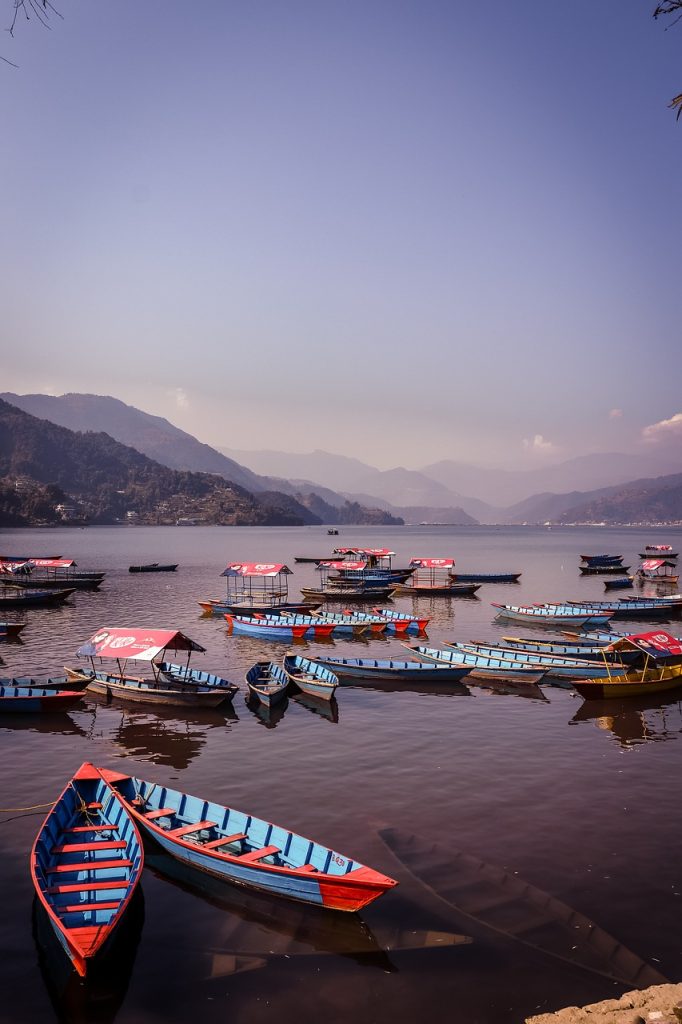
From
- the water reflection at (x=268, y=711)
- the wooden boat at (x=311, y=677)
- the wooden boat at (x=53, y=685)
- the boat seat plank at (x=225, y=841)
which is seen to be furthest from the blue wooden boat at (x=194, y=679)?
the boat seat plank at (x=225, y=841)

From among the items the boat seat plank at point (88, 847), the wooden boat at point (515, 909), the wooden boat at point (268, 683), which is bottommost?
the wooden boat at point (515, 909)

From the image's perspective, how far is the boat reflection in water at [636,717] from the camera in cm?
3074

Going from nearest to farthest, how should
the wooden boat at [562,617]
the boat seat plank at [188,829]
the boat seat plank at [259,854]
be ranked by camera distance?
the boat seat plank at [259,854] < the boat seat plank at [188,829] < the wooden boat at [562,617]

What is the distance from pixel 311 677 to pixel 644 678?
18.1 metres

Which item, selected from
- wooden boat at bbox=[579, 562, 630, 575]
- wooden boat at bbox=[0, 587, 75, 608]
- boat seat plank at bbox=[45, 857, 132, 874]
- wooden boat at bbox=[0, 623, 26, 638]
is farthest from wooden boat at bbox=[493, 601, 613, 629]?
wooden boat at bbox=[579, 562, 630, 575]

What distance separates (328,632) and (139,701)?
20.6 meters

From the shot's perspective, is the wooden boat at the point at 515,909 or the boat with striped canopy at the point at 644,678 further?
the boat with striped canopy at the point at 644,678

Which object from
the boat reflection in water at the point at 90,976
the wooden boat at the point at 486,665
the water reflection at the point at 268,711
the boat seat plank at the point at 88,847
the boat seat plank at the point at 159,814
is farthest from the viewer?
the wooden boat at the point at 486,665

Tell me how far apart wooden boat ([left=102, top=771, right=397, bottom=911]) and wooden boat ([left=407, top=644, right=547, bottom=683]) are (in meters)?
22.5

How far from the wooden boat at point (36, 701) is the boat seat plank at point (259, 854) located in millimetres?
19068

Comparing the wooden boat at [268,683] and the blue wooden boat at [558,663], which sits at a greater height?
the blue wooden boat at [558,663]

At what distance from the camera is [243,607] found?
67.2 meters

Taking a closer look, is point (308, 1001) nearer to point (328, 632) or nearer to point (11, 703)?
point (11, 703)

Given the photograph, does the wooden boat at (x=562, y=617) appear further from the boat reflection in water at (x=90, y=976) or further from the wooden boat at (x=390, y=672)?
the boat reflection in water at (x=90, y=976)
